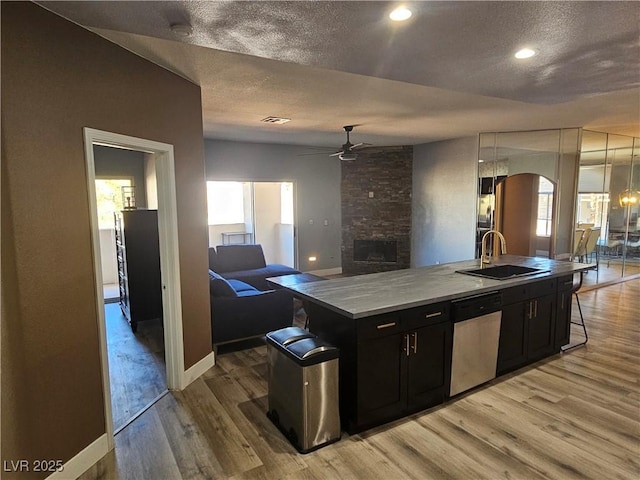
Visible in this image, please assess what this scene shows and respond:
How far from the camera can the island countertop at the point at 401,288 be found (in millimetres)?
2650

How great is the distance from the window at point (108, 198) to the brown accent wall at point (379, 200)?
4.58 m

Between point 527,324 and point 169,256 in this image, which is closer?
point 169,256

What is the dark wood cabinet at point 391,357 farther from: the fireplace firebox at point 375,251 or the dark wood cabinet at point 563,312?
the fireplace firebox at point 375,251

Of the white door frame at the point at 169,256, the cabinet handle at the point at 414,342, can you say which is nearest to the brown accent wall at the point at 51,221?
the white door frame at the point at 169,256

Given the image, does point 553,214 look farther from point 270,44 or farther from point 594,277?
point 270,44

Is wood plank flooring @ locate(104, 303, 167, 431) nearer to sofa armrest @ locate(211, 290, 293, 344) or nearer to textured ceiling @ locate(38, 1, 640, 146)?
sofa armrest @ locate(211, 290, 293, 344)

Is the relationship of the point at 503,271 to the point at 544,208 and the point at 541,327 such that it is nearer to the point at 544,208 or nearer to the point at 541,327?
the point at 541,327

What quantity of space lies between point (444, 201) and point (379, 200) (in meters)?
1.46

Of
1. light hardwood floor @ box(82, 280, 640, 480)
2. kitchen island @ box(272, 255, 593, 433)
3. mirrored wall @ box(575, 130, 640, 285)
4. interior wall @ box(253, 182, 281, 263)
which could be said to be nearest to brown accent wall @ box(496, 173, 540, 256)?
mirrored wall @ box(575, 130, 640, 285)

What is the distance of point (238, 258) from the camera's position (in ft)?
22.3

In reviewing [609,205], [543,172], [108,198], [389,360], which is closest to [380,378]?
[389,360]

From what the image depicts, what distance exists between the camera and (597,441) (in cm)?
258

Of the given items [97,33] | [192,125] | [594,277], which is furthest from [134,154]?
[594,277]

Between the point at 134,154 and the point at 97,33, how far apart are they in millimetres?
5203
